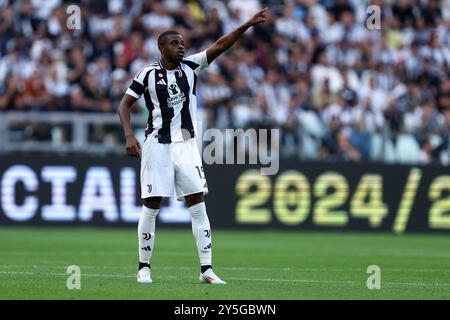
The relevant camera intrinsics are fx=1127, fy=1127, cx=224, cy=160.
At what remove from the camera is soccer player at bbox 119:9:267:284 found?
37.7ft

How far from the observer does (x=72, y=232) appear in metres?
21.2

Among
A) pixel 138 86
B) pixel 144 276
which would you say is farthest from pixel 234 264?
pixel 138 86

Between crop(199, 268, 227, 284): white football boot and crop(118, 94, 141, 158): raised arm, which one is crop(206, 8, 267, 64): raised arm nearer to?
crop(118, 94, 141, 158): raised arm

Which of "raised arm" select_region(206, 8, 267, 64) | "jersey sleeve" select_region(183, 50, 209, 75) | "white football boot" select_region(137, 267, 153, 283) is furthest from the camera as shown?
"jersey sleeve" select_region(183, 50, 209, 75)

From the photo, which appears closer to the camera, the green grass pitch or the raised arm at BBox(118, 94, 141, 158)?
the green grass pitch

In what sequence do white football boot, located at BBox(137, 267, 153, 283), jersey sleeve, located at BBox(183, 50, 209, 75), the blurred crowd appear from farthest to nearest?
1. the blurred crowd
2. jersey sleeve, located at BBox(183, 50, 209, 75)
3. white football boot, located at BBox(137, 267, 153, 283)

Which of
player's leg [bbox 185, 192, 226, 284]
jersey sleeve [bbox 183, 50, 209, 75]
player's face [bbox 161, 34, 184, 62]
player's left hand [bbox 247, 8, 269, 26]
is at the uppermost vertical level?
player's left hand [bbox 247, 8, 269, 26]

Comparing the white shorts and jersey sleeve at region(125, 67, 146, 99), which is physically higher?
jersey sleeve at region(125, 67, 146, 99)

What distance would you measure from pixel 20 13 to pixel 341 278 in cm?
1422

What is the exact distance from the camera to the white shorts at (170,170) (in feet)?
37.7

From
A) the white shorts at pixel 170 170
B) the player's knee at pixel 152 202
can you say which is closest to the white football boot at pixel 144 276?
the player's knee at pixel 152 202

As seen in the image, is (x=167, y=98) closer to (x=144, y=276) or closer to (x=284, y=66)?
(x=144, y=276)

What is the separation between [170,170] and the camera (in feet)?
37.8

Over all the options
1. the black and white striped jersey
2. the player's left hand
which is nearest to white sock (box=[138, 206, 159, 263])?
the black and white striped jersey
